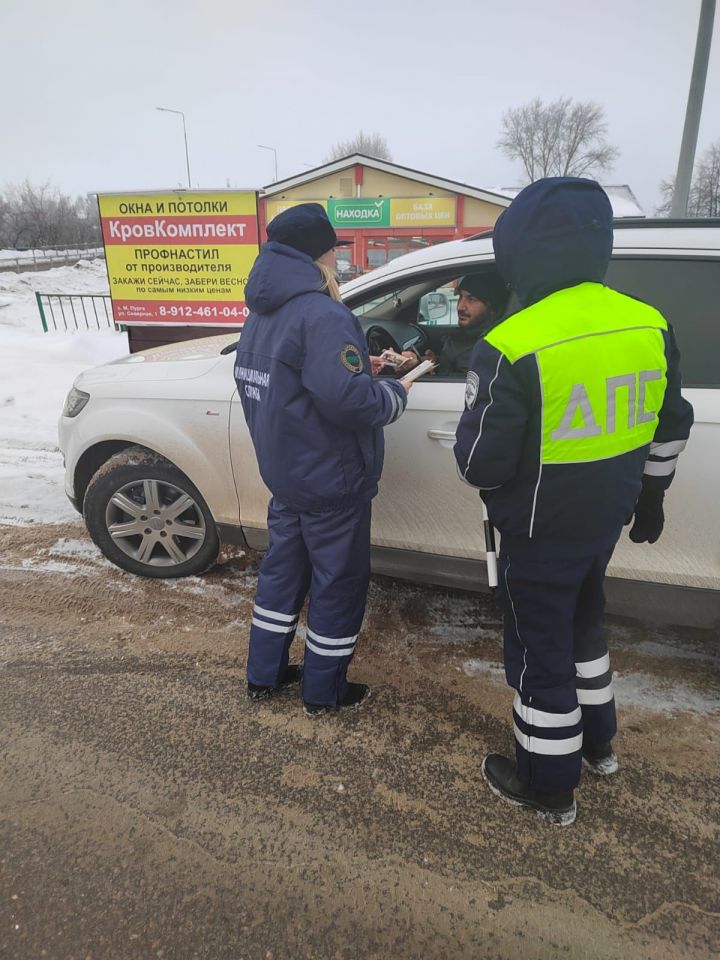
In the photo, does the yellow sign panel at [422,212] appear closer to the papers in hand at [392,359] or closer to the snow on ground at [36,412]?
the snow on ground at [36,412]

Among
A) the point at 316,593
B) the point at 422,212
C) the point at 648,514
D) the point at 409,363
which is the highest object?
the point at 422,212

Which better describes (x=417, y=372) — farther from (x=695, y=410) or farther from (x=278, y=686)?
(x=278, y=686)

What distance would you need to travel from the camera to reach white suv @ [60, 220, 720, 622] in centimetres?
226

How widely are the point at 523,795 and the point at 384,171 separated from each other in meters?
15.5

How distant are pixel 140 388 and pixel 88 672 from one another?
1353mm

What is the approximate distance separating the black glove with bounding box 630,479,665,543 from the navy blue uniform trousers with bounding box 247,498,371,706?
Result: 0.92m

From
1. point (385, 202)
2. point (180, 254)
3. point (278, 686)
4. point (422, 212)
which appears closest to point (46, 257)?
point (385, 202)

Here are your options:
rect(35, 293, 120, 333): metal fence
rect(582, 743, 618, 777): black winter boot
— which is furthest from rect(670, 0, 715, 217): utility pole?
rect(35, 293, 120, 333): metal fence

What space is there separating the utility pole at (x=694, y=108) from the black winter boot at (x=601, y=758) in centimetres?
827

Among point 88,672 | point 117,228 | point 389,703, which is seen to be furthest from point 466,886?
point 117,228

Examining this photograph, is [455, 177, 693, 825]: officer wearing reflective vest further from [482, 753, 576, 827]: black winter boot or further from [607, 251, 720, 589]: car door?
[607, 251, 720, 589]: car door

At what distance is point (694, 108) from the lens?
759 cm

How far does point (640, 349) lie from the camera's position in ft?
5.24

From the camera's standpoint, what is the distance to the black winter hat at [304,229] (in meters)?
2.06
